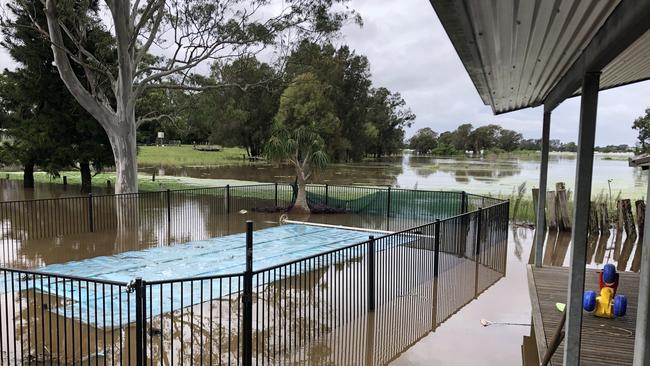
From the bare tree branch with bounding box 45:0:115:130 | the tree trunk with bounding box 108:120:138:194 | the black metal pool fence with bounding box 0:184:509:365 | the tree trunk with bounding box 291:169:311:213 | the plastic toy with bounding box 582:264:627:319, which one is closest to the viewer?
the black metal pool fence with bounding box 0:184:509:365

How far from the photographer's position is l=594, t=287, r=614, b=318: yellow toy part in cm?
501

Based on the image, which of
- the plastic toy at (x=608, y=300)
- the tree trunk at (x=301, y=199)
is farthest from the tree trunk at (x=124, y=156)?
the plastic toy at (x=608, y=300)

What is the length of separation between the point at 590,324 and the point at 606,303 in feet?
1.06

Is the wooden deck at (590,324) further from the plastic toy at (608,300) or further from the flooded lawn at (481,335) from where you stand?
the flooded lawn at (481,335)

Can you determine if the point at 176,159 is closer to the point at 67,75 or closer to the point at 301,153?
the point at 67,75

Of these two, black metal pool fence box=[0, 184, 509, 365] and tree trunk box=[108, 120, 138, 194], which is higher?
tree trunk box=[108, 120, 138, 194]

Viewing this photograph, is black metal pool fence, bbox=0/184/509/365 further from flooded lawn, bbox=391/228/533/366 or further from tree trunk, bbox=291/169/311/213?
tree trunk, bbox=291/169/311/213

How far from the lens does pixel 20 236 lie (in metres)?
11.2

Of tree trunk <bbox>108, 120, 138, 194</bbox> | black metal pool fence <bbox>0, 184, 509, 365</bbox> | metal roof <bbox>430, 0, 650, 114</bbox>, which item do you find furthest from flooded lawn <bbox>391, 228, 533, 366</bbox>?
tree trunk <bbox>108, 120, 138, 194</bbox>

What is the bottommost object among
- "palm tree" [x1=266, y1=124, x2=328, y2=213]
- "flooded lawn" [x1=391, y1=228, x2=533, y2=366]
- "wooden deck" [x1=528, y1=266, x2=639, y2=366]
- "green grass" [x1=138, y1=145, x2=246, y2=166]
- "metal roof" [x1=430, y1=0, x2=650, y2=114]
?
"flooded lawn" [x1=391, y1=228, x2=533, y2=366]

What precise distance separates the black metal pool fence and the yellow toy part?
75.0 inches

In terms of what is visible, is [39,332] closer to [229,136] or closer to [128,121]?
[128,121]

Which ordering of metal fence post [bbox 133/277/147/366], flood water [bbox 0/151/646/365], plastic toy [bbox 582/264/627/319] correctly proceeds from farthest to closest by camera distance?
flood water [bbox 0/151/646/365] < plastic toy [bbox 582/264/627/319] < metal fence post [bbox 133/277/147/366]

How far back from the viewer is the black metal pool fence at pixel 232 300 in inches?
168
